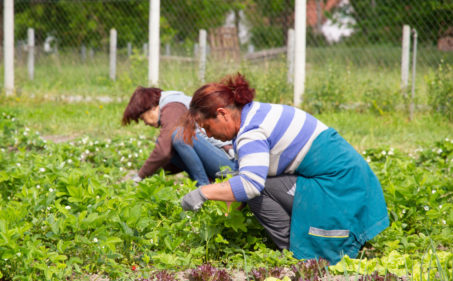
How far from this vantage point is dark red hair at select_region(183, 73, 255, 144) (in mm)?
2580

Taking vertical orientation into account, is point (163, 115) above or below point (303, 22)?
below

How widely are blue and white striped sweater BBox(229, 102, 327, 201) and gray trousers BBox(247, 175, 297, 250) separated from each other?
6 centimetres

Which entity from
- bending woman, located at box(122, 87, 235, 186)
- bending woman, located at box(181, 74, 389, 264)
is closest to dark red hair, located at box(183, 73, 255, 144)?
bending woman, located at box(181, 74, 389, 264)

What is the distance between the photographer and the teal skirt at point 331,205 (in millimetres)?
2605

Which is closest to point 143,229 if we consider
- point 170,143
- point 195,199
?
point 195,199

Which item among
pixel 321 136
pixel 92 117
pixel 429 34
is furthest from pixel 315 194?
pixel 429 34

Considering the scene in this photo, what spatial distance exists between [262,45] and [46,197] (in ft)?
20.2

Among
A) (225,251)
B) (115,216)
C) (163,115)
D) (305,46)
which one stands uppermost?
(305,46)

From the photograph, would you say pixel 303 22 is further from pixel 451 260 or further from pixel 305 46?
pixel 451 260

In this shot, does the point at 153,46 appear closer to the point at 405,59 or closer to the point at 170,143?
the point at 405,59

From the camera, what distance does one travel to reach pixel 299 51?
752cm

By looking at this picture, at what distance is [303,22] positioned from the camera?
7.52 metres

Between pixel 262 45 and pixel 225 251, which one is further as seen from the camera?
pixel 262 45

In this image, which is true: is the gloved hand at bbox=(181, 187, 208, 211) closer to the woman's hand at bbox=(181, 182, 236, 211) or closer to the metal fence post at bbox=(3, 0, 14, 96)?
the woman's hand at bbox=(181, 182, 236, 211)
